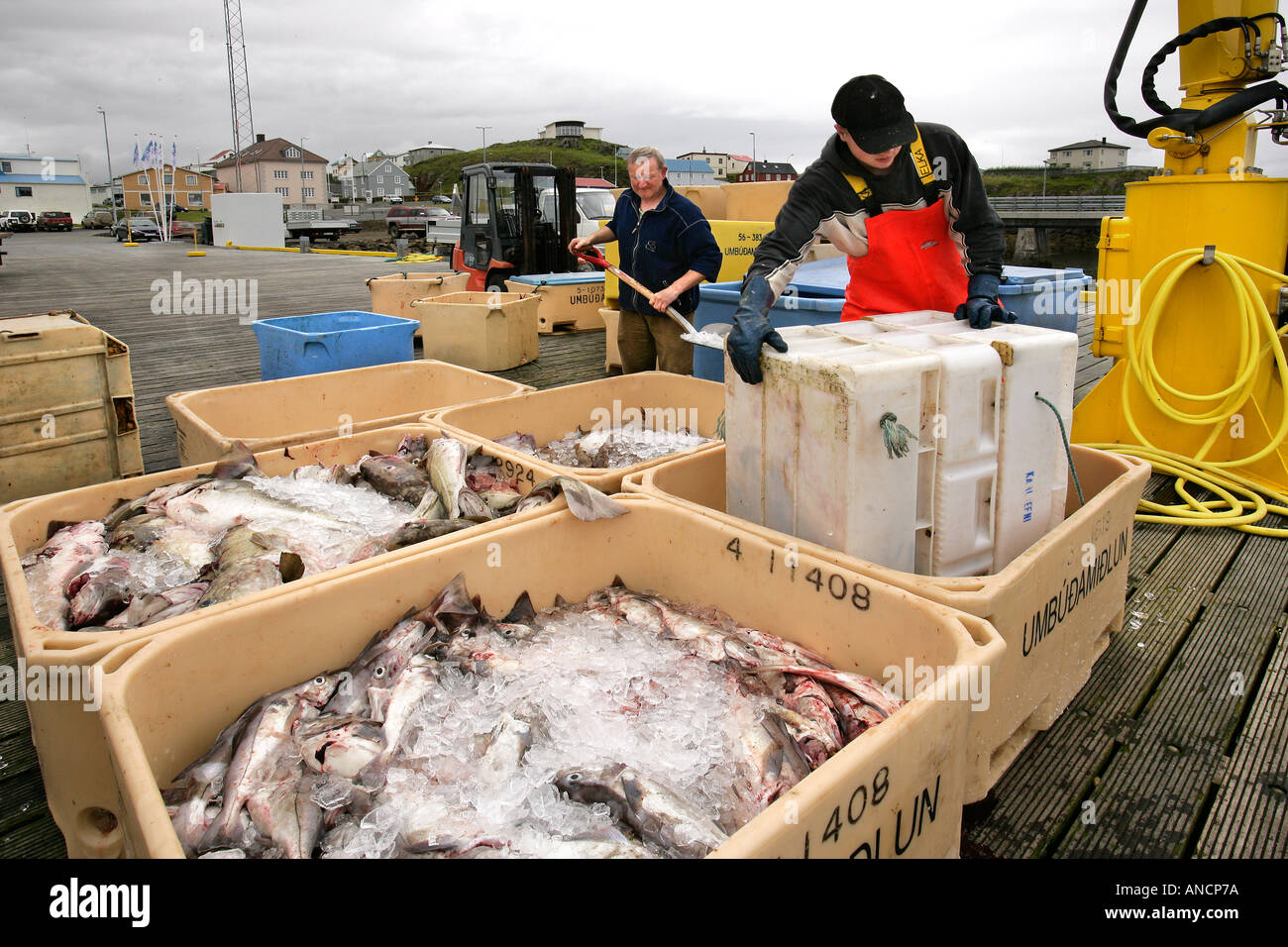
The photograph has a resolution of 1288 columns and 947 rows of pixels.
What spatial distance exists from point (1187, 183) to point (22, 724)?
220 inches

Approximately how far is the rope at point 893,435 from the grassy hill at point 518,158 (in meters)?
79.1

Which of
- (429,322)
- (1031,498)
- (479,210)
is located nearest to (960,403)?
(1031,498)

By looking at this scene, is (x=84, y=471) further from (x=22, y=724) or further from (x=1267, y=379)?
(x=1267, y=379)

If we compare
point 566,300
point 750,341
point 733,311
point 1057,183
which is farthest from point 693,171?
point 1057,183

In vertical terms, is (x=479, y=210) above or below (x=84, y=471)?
above

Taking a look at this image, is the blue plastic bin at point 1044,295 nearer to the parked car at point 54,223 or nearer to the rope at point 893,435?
the rope at point 893,435

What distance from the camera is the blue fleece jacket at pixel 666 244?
4734mm

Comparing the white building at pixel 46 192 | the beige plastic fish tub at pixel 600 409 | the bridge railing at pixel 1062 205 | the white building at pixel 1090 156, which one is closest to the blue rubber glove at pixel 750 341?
the beige plastic fish tub at pixel 600 409

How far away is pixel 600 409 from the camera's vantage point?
176 inches

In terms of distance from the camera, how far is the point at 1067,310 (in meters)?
5.80

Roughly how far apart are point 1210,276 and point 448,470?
4012mm

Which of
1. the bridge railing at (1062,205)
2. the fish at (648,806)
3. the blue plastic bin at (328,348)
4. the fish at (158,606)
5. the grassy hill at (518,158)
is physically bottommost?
the fish at (648,806)

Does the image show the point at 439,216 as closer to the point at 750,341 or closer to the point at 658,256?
the point at 658,256
